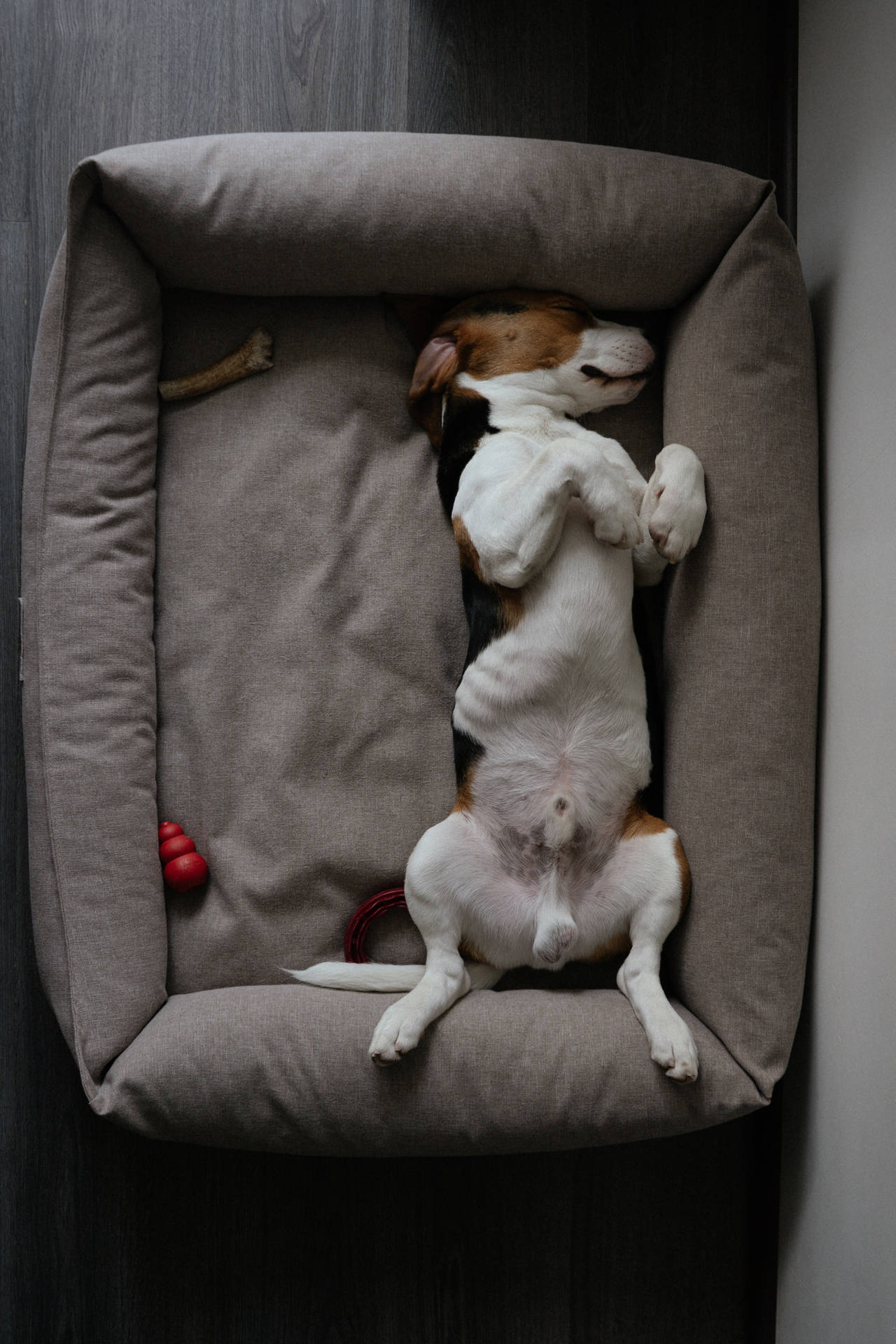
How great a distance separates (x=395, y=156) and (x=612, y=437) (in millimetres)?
758

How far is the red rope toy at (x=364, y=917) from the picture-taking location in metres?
1.97

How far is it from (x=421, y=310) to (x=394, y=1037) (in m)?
1.54

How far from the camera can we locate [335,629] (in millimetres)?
2068

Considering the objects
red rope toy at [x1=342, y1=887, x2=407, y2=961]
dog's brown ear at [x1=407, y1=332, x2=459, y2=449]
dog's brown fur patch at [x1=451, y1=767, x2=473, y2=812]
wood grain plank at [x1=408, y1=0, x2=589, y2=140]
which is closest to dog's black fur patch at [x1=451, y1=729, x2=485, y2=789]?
dog's brown fur patch at [x1=451, y1=767, x2=473, y2=812]

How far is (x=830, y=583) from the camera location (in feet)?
6.04

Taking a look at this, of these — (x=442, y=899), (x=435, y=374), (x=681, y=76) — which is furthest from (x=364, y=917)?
(x=681, y=76)

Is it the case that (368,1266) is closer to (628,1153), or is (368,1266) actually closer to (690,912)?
(628,1153)

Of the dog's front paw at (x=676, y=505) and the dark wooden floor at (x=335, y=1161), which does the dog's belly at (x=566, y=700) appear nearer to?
the dog's front paw at (x=676, y=505)

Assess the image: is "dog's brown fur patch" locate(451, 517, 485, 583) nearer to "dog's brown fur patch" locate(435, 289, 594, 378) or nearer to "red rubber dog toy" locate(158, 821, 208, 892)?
"dog's brown fur patch" locate(435, 289, 594, 378)

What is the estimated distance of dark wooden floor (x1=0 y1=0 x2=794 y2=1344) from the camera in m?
2.06

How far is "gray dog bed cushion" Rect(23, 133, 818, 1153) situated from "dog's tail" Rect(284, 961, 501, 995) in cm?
4

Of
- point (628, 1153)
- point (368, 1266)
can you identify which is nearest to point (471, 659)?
point (628, 1153)

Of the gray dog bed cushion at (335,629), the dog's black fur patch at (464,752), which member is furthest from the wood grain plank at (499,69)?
the dog's black fur patch at (464,752)

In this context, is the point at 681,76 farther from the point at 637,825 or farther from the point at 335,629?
the point at 637,825
